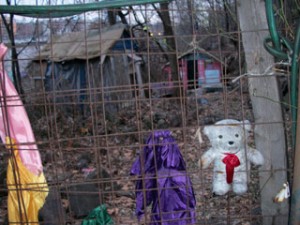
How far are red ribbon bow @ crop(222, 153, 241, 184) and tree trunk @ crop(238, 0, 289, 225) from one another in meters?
0.19

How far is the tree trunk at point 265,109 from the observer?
297 centimetres

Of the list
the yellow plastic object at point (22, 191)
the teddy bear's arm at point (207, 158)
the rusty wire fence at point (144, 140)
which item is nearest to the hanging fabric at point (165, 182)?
the rusty wire fence at point (144, 140)

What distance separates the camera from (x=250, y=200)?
14.1 feet

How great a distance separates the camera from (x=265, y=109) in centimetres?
303

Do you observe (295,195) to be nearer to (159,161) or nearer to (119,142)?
(159,161)

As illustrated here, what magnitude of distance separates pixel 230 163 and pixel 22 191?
1357 millimetres

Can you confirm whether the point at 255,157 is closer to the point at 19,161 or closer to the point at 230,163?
the point at 230,163

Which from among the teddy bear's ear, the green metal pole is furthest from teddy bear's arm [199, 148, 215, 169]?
the green metal pole

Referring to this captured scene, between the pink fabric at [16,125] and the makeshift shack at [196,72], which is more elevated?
the makeshift shack at [196,72]

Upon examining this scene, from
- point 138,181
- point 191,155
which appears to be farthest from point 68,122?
point 138,181

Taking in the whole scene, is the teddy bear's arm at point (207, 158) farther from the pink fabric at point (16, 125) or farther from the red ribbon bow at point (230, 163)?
the pink fabric at point (16, 125)

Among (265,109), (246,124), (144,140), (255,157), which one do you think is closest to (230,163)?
(255,157)

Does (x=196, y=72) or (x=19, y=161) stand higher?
(x=196, y=72)

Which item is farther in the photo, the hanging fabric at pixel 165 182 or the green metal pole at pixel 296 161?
the hanging fabric at pixel 165 182
